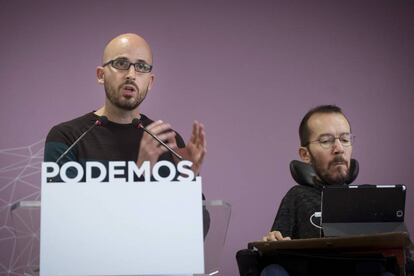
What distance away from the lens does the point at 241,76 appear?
3.53m

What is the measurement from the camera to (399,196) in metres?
2.28

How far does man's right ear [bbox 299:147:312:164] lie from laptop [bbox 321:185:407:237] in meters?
0.82

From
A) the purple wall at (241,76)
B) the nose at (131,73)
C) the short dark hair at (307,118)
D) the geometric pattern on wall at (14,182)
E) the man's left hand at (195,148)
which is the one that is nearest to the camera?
the man's left hand at (195,148)

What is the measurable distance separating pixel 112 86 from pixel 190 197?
1522 mm

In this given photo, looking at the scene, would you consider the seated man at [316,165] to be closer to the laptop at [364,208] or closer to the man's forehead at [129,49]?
the laptop at [364,208]

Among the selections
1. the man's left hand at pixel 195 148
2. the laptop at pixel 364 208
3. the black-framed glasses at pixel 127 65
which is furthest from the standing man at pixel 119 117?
the laptop at pixel 364 208

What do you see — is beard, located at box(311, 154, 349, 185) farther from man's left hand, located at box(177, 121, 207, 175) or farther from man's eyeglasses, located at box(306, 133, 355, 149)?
man's left hand, located at box(177, 121, 207, 175)

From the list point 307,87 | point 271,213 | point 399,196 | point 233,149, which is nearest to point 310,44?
point 307,87

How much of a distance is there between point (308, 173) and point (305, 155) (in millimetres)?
164

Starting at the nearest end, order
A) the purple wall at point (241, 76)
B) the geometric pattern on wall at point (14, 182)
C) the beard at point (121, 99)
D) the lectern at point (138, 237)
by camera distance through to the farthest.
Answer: the lectern at point (138, 237) < the beard at point (121, 99) < the geometric pattern on wall at point (14, 182) < the purple wall at point (241, 76)

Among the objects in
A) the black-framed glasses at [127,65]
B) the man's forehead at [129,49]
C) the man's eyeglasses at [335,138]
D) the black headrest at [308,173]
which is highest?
the man's forehead at [129,49]

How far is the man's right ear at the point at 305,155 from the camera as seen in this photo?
312cm

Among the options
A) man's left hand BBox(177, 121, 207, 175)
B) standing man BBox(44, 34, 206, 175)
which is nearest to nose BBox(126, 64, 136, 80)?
standing man BBox(44, 34, 206, 175)

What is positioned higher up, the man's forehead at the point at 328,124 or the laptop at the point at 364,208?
the man's forehead at the point at 328,124
